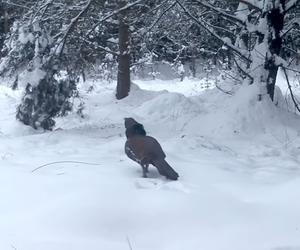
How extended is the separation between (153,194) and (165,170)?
71 cm

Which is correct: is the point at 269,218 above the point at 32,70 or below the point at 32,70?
below

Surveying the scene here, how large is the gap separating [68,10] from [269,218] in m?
7.12

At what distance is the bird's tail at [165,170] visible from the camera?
6.07 m

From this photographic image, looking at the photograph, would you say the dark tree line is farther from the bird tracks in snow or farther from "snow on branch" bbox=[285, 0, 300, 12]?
the bird tracks in snow

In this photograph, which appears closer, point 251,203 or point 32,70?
point 251,203

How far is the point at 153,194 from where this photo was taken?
5.44m

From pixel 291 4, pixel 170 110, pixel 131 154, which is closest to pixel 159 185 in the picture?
pixel 131 154

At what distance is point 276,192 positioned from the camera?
5945 millimetres

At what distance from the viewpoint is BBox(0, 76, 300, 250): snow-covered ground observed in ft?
15.3

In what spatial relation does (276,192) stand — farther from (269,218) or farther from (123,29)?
(123,29)

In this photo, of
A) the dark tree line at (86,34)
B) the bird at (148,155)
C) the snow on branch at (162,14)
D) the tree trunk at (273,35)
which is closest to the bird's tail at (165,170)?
the bird at (148,155)

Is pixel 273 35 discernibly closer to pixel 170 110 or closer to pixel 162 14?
pixel 162 14

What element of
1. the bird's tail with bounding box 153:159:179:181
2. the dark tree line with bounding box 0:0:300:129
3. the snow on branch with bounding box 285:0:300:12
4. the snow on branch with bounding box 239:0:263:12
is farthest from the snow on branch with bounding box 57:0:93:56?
the bird's tail with bounding box 153:159:179:181

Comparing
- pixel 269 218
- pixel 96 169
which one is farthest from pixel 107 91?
pixel 269 218
